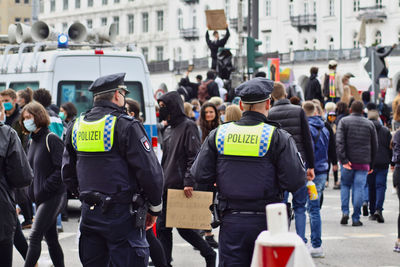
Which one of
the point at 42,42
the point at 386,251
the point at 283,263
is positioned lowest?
the point at 386,251

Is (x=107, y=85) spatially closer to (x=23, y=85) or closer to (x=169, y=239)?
(x=169, y=239)

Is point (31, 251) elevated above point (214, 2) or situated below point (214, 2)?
below

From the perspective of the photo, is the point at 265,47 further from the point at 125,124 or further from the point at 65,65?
the point at 125,124

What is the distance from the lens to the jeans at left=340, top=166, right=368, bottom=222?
1339 cm

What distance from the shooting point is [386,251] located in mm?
11172

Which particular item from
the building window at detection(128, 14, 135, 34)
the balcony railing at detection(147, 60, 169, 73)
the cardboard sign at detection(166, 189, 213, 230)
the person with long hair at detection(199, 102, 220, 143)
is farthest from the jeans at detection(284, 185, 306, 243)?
the building window at detection(128, 14, 135, 34)

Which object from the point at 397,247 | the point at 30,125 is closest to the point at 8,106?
the point at 30,125

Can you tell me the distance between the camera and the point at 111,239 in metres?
6.48

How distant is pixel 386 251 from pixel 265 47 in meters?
74.0

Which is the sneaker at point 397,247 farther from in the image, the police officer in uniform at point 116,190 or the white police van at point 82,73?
the police officer in uniform at point 116,190

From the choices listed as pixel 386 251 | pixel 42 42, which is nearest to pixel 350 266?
pixel 386 251

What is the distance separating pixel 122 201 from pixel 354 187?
743 centimetres

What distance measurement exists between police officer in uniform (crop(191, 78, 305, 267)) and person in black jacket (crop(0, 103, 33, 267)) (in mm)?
1647

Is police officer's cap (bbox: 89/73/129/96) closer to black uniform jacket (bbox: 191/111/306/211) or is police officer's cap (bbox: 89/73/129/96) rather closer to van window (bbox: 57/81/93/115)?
black uniform jacket (bbox: 191/111/306/211)
